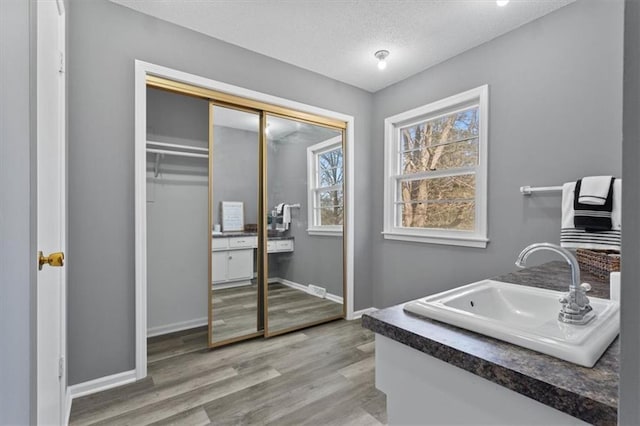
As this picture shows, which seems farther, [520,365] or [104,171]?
[104,171]

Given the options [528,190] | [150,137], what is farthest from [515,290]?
[150,137]

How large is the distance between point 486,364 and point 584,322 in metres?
0.39

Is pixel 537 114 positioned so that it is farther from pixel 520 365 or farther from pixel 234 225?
pixel 234 225

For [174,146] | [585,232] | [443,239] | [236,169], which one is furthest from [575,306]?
[174,146]

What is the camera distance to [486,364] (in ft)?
2.24

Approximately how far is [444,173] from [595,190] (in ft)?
3.91

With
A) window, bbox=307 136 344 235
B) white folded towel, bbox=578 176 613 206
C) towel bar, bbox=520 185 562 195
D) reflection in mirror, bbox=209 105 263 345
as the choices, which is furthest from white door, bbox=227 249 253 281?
white folded towel, bbox=578 176 613 206

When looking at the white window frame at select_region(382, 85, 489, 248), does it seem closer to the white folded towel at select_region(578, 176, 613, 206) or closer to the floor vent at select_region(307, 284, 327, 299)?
the white folded towel at select_region(578, 176, 613, 206)

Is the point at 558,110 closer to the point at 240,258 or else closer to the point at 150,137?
the point at 240,258

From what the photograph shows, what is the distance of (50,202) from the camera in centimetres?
136

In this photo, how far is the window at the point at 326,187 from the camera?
129 inches

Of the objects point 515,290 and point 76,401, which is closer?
point 515,290

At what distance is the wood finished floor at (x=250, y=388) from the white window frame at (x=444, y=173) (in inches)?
45.0

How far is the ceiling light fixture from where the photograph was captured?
2716mm
